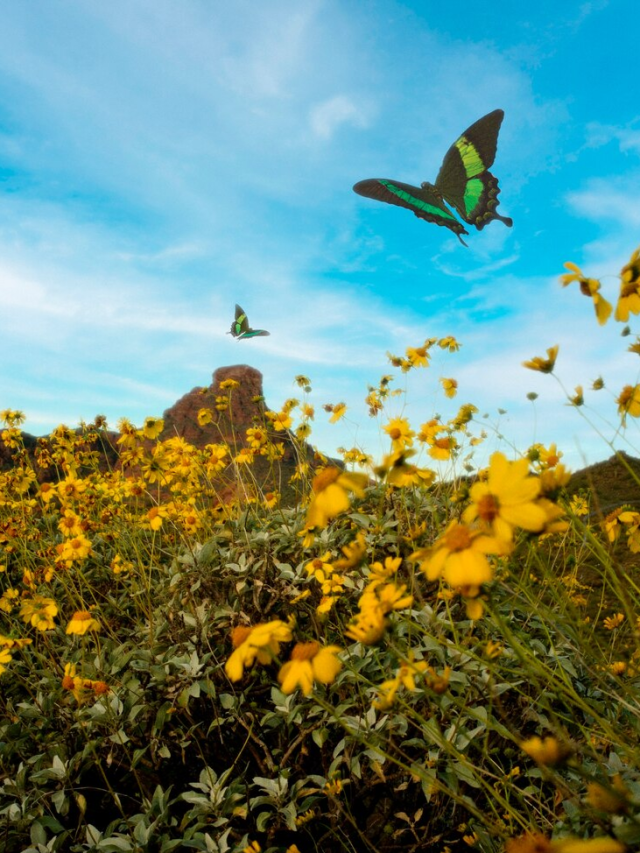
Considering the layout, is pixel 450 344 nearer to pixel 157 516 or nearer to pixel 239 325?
pixel 157 516

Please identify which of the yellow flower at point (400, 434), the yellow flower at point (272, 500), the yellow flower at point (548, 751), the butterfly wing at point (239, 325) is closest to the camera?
the yellow flower at point (548, 751)

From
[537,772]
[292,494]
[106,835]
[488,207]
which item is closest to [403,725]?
[537,772]

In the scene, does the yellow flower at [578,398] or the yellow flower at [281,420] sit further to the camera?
the yellow flower at [281,420]

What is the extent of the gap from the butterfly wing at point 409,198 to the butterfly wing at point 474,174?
0.25m

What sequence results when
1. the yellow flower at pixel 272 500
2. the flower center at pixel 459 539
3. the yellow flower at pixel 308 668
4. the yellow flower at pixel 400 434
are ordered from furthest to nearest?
the yellow flower at pixel 272 500 < the yellow flower at pixel 400 434 < the yellow flower at pixel 308 668 < the flower center at pixel 459 539

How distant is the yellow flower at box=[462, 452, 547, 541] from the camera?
77cm

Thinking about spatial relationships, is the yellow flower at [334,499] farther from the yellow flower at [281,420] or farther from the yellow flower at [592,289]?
the yellow flower at [281,420]

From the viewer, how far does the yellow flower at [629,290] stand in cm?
118

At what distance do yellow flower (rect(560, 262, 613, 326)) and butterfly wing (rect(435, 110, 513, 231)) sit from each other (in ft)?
10.8

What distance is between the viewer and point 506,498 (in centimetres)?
80

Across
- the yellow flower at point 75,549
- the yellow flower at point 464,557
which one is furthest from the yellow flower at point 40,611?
the yellow flower at point 464,557

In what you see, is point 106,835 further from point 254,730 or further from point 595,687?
point 595,687

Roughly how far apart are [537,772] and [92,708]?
56.3 inches

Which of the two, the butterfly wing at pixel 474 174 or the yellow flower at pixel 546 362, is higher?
the butterfly wing at pixel 474 174
